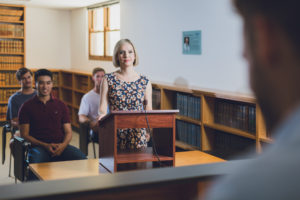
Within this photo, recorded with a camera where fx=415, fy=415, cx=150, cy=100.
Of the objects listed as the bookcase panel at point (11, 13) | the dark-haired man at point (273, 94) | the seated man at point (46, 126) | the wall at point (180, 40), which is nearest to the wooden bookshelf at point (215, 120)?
the wall at point (180, 40)

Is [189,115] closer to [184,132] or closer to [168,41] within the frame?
[184,132]

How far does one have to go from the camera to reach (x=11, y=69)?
9.03 meters

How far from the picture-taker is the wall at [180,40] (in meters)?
4.29

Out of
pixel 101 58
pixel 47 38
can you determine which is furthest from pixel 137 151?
pixel 47 38

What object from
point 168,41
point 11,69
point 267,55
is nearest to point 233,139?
point 168,41

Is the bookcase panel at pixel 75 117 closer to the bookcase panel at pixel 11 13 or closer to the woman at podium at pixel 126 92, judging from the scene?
the bookcase panel at pixel 11 13

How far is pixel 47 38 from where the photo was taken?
31.9 ft

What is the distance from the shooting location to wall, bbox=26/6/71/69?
9516 mm

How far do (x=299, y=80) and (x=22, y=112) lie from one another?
3.81m

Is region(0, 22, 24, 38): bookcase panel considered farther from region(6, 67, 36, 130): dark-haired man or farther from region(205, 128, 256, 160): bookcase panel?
region(205, 128, 256, 160): bookcase panel

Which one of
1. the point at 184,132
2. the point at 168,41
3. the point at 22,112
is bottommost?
the point at 184,132

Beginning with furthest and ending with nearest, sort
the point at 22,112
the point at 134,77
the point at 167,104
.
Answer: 1. the point at 167,104
2. the point at 22,112
3. the point at 134,77

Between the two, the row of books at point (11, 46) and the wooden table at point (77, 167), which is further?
the row of books at point (11, 46)

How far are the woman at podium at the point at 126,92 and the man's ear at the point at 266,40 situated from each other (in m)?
2.79
